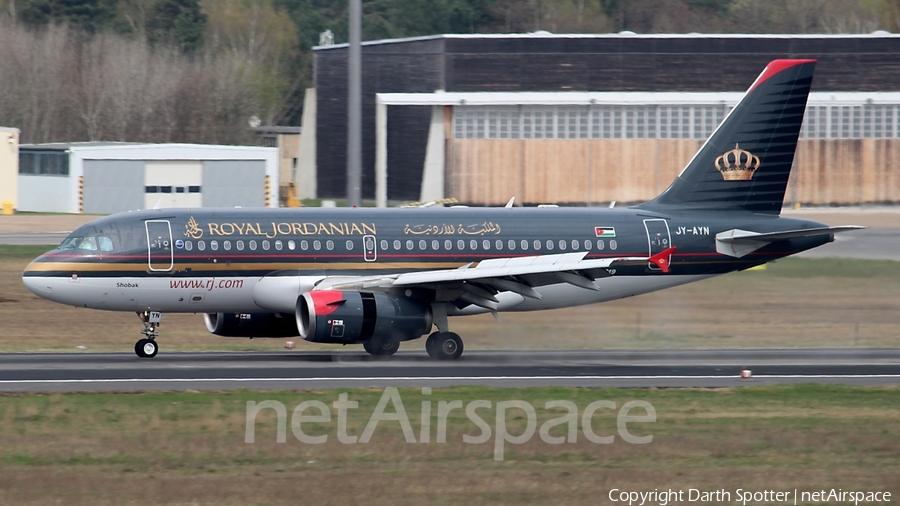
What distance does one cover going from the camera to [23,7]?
109 metres

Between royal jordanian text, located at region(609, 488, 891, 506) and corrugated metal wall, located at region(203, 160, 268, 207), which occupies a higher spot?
corrugated metal wall, located at region(203, 160, 268, 207)

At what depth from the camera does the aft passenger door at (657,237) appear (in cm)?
3136

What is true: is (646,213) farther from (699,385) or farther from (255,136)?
(255,136)

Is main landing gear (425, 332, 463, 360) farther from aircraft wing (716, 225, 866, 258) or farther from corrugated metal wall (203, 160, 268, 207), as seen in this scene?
corrugated metal wall (203, 160, 268, 207)

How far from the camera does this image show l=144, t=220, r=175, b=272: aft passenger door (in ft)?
93.1

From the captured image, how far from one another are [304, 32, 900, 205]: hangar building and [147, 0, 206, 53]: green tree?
169 ft

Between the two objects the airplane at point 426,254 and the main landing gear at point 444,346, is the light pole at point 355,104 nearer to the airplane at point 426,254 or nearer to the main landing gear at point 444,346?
the airplane at point 426,254

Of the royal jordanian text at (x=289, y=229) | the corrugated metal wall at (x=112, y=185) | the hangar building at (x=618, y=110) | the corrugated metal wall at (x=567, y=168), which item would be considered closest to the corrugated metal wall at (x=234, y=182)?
the corrugated metal wall at (x=112, y=185)

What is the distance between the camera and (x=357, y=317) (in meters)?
27.0

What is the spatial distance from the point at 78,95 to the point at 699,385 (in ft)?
260

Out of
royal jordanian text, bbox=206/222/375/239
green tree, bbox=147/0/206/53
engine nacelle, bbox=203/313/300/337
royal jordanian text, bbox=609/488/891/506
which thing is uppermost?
green tree, bbox=147/0/206/53

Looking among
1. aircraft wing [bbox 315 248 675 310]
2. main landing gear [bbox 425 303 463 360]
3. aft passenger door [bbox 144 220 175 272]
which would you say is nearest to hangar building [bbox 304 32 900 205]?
aircraft wing [bbox 315 248 675 310]

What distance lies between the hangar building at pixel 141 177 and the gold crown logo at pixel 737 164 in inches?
1654

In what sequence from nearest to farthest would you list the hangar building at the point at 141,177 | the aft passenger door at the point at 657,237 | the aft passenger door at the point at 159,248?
the aft passenger door at the point at 159,248 < the aft passenger door at the point at 657,237 < the hangar building at the point at 141,177
